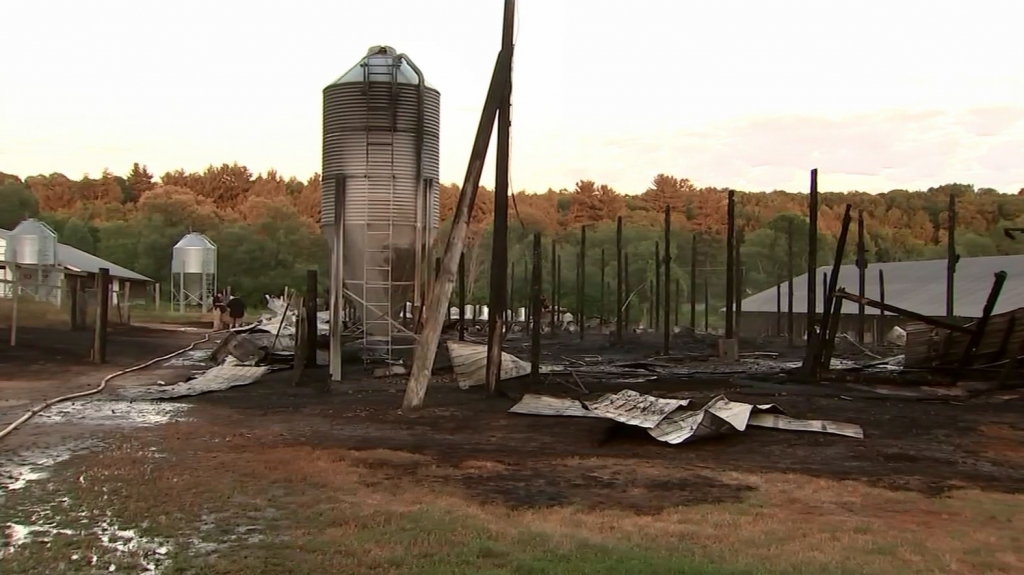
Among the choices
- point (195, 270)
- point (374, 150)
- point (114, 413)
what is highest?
point (374, 150)

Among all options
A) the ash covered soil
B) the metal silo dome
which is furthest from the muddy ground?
the metal silo dome

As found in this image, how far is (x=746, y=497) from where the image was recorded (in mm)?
8016

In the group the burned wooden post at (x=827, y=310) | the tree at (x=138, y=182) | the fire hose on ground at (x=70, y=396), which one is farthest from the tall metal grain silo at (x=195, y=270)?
the tree at (x=138, y=182)

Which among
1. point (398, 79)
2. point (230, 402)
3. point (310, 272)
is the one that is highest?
point (398, 79)

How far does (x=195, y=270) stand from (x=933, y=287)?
39012 millimetres

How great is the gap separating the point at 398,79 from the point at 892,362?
12786mm

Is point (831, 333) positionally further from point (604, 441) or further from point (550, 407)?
point (604, 441)

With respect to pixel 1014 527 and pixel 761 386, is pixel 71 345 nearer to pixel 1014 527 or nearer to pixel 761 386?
pixel 761 386

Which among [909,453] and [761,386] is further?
[761,386]

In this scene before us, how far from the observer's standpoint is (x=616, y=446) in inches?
424

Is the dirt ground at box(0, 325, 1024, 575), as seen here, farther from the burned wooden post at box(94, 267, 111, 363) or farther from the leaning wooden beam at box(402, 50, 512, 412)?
the burned wooden post at box(94, 267, 111, 363)

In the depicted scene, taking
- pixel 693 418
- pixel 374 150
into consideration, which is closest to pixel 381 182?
pixel 374 150

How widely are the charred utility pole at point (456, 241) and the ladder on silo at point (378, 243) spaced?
17.3 ft

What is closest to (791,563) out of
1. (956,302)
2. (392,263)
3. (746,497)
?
(746,497)
